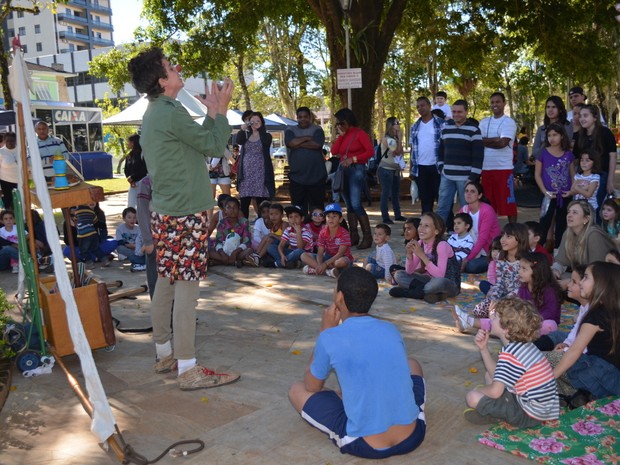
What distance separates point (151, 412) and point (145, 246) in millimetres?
1429

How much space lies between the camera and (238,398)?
4305 millimetres

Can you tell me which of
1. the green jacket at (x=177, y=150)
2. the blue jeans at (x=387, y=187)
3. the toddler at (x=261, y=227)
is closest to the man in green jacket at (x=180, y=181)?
the green jacket at (x=177, y=150)

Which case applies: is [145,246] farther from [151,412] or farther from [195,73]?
[195,73]

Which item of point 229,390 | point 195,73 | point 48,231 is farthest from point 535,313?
point 195,73

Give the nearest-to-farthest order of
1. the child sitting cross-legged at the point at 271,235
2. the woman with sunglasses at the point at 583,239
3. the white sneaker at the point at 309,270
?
1. the woman with sunglasses at the point at 583,239
2. the white sneaker at the point at 309,270
3. the child sitting cross-legged at the point at 271,235

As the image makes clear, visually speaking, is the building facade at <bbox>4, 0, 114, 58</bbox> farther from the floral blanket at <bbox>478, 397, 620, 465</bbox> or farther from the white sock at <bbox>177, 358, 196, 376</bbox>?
the floral blanket at <bbox>478, 397, 620, 465</bbox>

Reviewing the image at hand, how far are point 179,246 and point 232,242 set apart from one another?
414cm

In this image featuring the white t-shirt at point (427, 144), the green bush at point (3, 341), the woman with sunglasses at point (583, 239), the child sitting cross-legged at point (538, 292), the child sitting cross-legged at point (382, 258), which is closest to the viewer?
the green bush at point (3, 341)

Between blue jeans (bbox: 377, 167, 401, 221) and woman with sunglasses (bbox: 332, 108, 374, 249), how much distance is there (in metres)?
2.07

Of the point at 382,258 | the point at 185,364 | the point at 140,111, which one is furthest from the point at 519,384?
the point at 140,111

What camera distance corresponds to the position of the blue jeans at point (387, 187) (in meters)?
11.2

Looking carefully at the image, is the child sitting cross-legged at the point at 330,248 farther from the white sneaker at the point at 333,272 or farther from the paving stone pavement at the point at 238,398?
the paving stone pavement at the point at 238,398

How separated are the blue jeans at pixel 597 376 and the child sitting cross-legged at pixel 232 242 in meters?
4.96

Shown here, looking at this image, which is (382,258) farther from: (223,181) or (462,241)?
(223,181)
